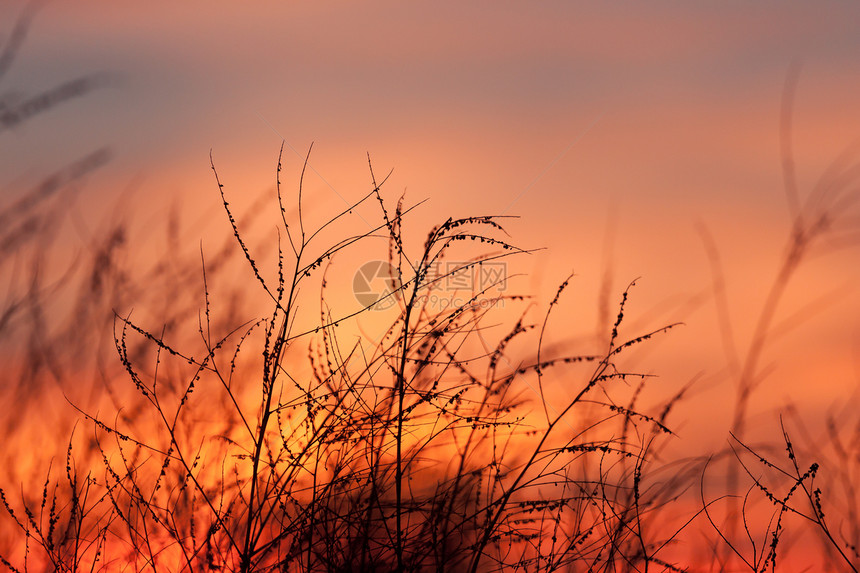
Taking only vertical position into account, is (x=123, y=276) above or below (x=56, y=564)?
above

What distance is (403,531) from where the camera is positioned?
312 centimetres

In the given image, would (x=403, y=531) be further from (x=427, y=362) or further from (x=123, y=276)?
(x=123, y=276)

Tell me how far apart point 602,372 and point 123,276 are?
2622mm

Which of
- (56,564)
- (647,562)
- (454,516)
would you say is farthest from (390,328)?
(56,564)

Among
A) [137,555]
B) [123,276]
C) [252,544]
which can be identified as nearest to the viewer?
[252,544]

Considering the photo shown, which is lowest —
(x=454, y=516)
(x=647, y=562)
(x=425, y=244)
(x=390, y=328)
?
(x=647, y=562)

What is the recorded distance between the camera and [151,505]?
3.31m

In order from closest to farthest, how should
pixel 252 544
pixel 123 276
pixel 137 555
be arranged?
pixel 252 544 → pixel 137 555 → pixel 123 276

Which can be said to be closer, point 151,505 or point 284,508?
point 284,508

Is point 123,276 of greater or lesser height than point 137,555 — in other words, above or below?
above

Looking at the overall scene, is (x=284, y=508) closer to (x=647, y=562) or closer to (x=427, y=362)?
(x=427, y=362)

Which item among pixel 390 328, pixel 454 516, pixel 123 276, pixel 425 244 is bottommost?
pixel 454 516

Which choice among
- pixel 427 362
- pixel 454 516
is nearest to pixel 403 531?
pixel 454 516

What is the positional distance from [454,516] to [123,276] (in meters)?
2.30
